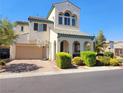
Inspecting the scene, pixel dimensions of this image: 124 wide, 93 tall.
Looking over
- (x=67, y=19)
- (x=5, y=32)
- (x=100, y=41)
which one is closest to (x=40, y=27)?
(x=67, y=19)

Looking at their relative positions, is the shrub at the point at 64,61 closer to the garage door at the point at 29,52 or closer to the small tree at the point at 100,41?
the garage door at the point at 29,52

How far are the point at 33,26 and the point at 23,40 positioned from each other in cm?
286

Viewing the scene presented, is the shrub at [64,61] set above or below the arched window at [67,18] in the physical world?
below

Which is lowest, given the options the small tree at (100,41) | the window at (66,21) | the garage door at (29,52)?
the garage door at (29,52)

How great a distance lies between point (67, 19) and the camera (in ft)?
90.3

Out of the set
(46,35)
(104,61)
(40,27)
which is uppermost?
(40,27)

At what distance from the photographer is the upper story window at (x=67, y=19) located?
2711 centimetres

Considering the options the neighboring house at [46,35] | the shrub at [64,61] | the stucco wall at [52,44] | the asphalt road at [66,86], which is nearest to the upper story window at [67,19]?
the neighboring house at [46,35]

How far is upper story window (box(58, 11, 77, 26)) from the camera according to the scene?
88.9 feet

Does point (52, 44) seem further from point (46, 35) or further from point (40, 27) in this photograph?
point (40, 27)

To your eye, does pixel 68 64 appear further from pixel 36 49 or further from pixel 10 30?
pixel 36 49

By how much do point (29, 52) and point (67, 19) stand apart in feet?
28.5

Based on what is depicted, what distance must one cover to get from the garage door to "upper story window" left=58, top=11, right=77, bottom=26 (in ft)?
19.7

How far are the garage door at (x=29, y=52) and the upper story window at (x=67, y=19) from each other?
6015 mm
